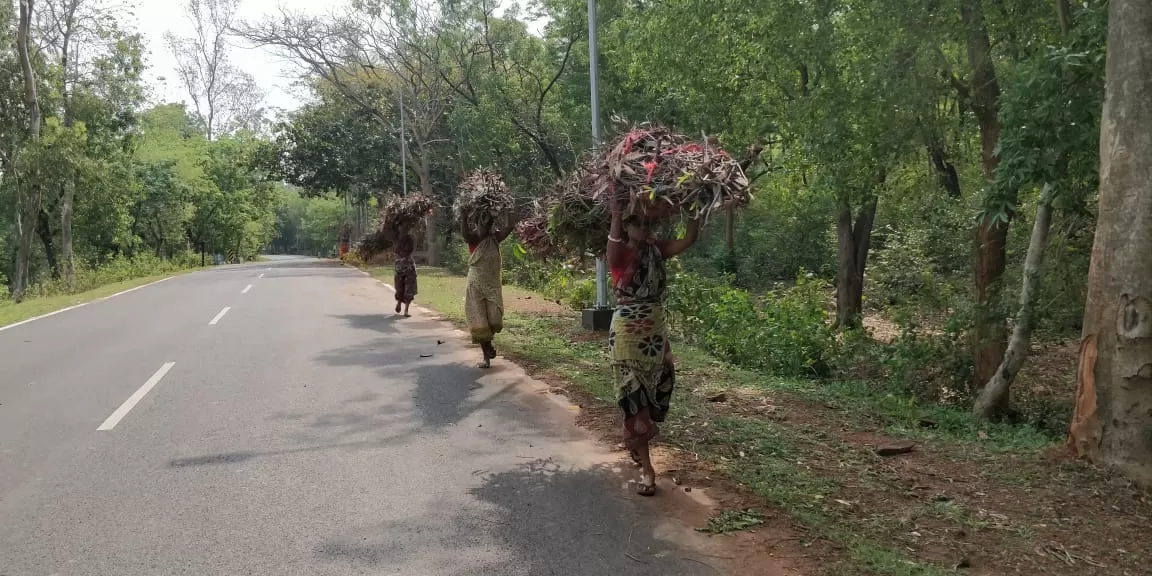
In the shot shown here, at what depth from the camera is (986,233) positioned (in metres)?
8.74

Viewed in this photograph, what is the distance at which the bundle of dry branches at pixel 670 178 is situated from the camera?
4324 millimetres

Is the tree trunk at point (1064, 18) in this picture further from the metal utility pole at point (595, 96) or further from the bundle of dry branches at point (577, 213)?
the metal utility pole at point (595, 96)

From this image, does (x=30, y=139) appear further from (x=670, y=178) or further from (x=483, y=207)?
(x=670, y=178)

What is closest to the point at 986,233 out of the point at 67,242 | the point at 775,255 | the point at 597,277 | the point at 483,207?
the point at 597,277

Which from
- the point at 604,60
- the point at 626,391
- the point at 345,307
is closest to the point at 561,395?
the point at 626,391

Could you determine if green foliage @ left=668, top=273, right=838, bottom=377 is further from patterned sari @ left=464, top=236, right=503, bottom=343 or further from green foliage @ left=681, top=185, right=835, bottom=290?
green foliage @ left=681, top=185, right=835, bottom=290

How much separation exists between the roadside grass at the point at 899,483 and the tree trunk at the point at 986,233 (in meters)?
1.32

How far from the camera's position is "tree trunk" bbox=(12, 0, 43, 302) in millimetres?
24078

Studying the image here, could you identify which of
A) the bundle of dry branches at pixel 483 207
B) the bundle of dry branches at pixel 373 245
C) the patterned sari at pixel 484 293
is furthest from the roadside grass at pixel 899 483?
the bundle of dry branches at pixel 373 245

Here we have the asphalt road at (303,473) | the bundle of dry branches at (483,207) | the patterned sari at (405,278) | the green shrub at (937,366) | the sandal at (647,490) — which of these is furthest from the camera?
the patterned sari at (405,278)

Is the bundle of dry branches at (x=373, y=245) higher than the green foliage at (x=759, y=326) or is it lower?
higher

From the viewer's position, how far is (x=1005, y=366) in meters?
7.47

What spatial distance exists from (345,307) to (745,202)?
12.9 meters

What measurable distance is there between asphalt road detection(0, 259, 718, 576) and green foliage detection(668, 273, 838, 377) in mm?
3235
